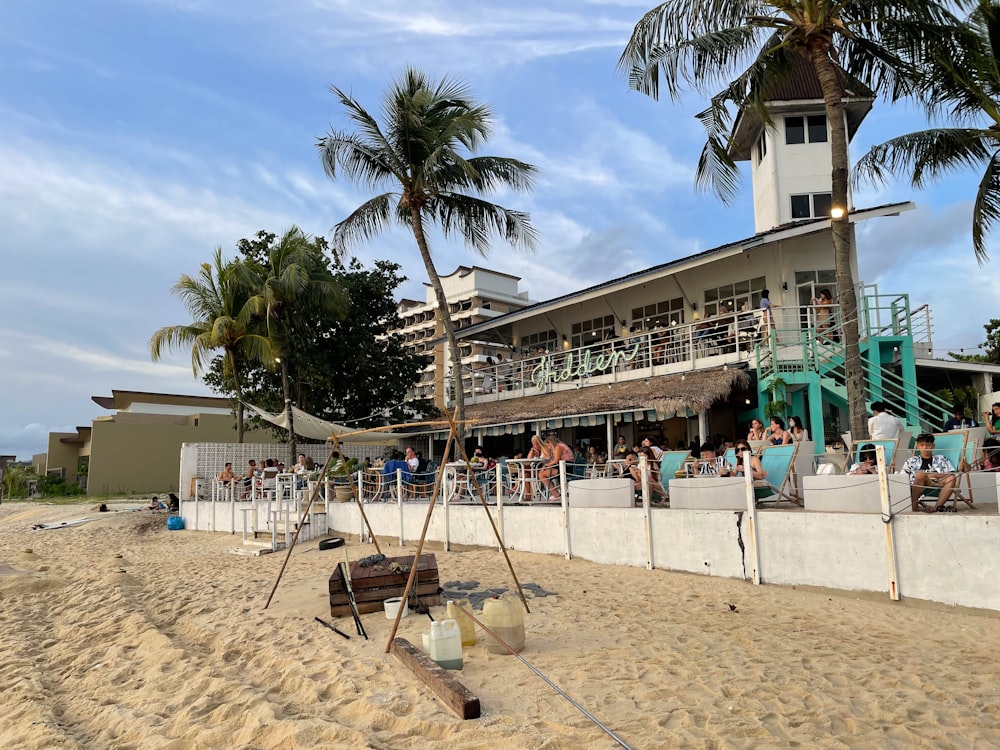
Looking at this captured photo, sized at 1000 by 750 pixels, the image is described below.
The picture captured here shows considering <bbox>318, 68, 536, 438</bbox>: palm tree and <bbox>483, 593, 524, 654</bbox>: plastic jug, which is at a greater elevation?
<bbox>318, 68, 536, 438</bbox>: palm tree

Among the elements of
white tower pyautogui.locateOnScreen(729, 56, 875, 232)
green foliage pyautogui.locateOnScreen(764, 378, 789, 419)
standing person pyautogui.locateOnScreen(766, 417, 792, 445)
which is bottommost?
standing person pyautogui.locateOnScreen(766, 417, 792, 445)

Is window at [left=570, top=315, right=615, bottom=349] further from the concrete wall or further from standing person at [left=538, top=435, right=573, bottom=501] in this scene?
the concrete wall

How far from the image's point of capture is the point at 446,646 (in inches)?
200

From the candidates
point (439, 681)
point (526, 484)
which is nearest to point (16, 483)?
point (526, 484)

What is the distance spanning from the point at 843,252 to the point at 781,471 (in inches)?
131

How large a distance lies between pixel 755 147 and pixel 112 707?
18.7 meters

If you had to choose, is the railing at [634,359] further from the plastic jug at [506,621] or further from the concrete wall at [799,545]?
the plastic jug at [506,621]

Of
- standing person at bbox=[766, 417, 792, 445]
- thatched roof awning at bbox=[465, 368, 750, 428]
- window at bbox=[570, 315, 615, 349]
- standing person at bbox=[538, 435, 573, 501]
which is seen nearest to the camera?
standing person at bbox=[766, 417, 792, 445]

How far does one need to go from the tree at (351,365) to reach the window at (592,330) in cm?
500

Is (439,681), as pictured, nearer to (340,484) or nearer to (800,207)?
(340,484)

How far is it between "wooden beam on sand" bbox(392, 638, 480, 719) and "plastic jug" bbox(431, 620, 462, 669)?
0.22 feet

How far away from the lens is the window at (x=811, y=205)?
1700cm

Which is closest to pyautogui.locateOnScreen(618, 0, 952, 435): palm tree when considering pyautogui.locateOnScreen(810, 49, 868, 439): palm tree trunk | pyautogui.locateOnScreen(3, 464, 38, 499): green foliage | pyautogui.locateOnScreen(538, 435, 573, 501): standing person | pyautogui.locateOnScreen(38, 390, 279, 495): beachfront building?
pyautogui.locateOnScreen(810, 49, 868, 439): palm tree trunk

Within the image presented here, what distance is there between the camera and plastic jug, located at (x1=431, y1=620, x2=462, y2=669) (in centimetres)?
507
